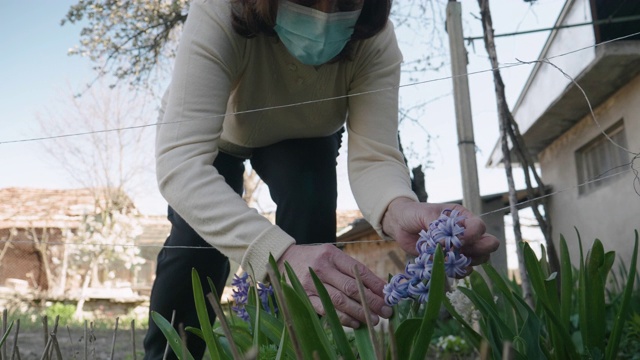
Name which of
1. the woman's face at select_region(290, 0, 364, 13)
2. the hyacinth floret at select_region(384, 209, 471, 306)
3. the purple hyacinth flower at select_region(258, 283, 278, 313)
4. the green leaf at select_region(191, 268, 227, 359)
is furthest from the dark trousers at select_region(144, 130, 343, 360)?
the hyacinth floret at select_region(384, 209, 471, 306)

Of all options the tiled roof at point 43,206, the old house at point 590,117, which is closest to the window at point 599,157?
the old house at point 590,117

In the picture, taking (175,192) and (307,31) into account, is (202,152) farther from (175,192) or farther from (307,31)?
(307,31)

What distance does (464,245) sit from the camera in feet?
2.92

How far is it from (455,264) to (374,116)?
0.66 m

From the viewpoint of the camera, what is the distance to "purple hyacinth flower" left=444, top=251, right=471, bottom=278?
85 cm

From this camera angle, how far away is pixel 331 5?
1.30 m

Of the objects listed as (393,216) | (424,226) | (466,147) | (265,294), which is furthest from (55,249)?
(424,226)

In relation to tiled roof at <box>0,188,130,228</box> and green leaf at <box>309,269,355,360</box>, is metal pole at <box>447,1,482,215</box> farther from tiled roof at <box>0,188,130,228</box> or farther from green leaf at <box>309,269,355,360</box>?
tiled roof at <box>0,188,130,228</box>

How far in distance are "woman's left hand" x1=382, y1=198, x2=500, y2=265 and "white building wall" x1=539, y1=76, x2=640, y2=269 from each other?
9.41ft

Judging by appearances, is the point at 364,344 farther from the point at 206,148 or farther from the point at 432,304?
the point at 206,148

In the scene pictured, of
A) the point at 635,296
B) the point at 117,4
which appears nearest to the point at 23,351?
the point at 117,4

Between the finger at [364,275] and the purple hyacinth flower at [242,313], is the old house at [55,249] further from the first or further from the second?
the finger at [364,275]

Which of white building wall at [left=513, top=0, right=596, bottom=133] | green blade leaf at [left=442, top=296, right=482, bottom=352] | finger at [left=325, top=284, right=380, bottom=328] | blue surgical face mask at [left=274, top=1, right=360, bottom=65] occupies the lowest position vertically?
green blade leaf at [left=442, top=296, right=482, bottom=352]

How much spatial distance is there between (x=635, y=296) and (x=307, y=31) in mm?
2583
